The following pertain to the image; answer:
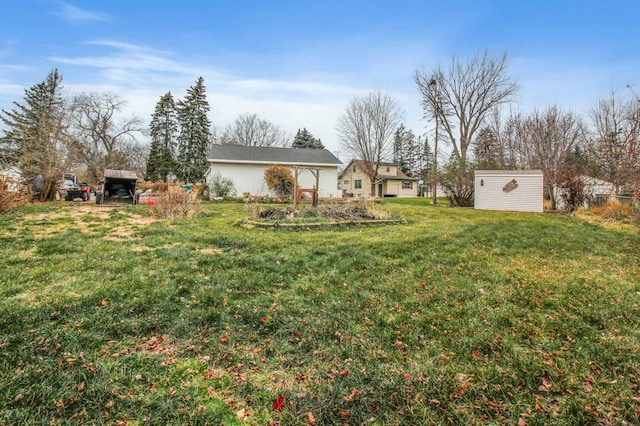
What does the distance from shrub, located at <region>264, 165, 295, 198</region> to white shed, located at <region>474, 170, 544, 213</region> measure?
11104 millimetres

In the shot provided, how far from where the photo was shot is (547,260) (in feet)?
16.4

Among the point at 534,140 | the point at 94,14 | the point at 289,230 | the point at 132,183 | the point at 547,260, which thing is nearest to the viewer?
the point at 547,260

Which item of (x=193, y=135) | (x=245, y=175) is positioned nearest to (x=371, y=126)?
(x=245, y=175)

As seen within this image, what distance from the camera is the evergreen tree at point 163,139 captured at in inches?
1284

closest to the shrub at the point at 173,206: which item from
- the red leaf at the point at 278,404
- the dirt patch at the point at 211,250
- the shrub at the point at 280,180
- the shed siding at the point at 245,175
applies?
the dirt patch at the point at 211,250

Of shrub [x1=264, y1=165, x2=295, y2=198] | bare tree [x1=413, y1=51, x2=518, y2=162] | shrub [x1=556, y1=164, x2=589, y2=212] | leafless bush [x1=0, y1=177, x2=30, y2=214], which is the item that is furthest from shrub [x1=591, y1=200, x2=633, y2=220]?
leafless bush [x1=0, y1=177, x2=30, y2=214]

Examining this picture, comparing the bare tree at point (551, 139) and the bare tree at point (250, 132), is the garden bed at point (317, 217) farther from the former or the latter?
the bare tree at point (250, 132)

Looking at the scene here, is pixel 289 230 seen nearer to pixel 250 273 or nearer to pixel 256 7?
pixel 250 273

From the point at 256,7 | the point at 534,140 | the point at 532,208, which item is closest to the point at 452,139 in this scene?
the point at 534,140

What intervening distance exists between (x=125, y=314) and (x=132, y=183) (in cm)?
1485

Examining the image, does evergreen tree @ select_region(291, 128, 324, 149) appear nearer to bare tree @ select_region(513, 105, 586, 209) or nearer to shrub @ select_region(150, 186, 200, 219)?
bare tree @ select_region(513, 105, 586, 209)

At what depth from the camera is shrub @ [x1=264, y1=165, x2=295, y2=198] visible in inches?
731

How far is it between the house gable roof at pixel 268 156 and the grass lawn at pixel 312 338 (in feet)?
52.3

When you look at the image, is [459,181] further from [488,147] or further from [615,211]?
[488,147]
